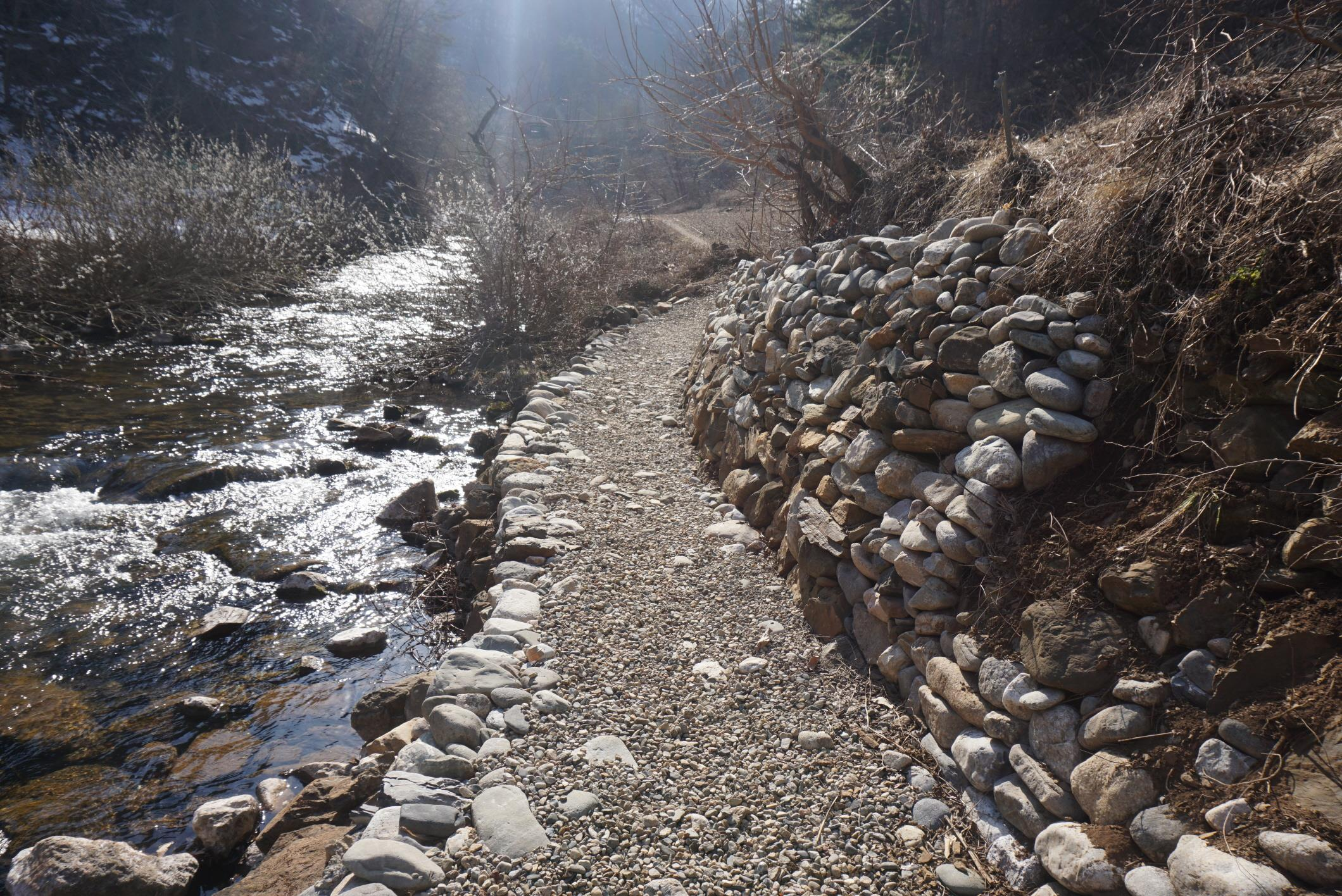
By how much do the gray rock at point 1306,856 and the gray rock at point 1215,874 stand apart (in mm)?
30

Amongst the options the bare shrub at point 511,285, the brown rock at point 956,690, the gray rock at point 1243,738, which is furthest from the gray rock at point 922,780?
the bare shrub at point 511,285

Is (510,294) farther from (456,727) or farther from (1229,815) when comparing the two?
(1229,815)

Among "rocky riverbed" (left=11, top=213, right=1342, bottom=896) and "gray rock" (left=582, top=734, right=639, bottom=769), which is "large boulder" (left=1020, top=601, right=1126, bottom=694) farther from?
"gray rock" (left=582, top=734, right=639, bottom=769)

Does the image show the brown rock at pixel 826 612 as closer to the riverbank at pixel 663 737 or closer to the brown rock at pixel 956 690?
the riverbank at pixel 663 737

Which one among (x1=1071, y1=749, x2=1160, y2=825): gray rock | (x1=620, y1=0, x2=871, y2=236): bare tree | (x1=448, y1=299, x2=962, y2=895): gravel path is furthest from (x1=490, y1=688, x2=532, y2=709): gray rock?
(x1=620, y1=0, x2=871, y2=236): bare tree

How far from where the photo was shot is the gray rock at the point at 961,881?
1.98 metres

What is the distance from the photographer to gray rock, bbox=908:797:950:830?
7.21 ft

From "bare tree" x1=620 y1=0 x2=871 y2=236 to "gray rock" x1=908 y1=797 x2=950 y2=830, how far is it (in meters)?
4.21

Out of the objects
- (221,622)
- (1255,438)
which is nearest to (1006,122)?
(1255,438)

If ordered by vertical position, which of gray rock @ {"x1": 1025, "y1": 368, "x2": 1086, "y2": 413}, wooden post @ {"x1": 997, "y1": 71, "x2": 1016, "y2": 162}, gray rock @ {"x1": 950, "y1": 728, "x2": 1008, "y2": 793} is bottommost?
gray rock @ {"x1": 950, "y1": 728, "x2": 1008, "y2": 793}

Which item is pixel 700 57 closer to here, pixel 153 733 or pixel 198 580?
pixel 198 580

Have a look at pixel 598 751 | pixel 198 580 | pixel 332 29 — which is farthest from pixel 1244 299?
pixel 332 29

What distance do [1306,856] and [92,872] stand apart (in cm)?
331

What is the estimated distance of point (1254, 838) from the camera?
1537 mm
